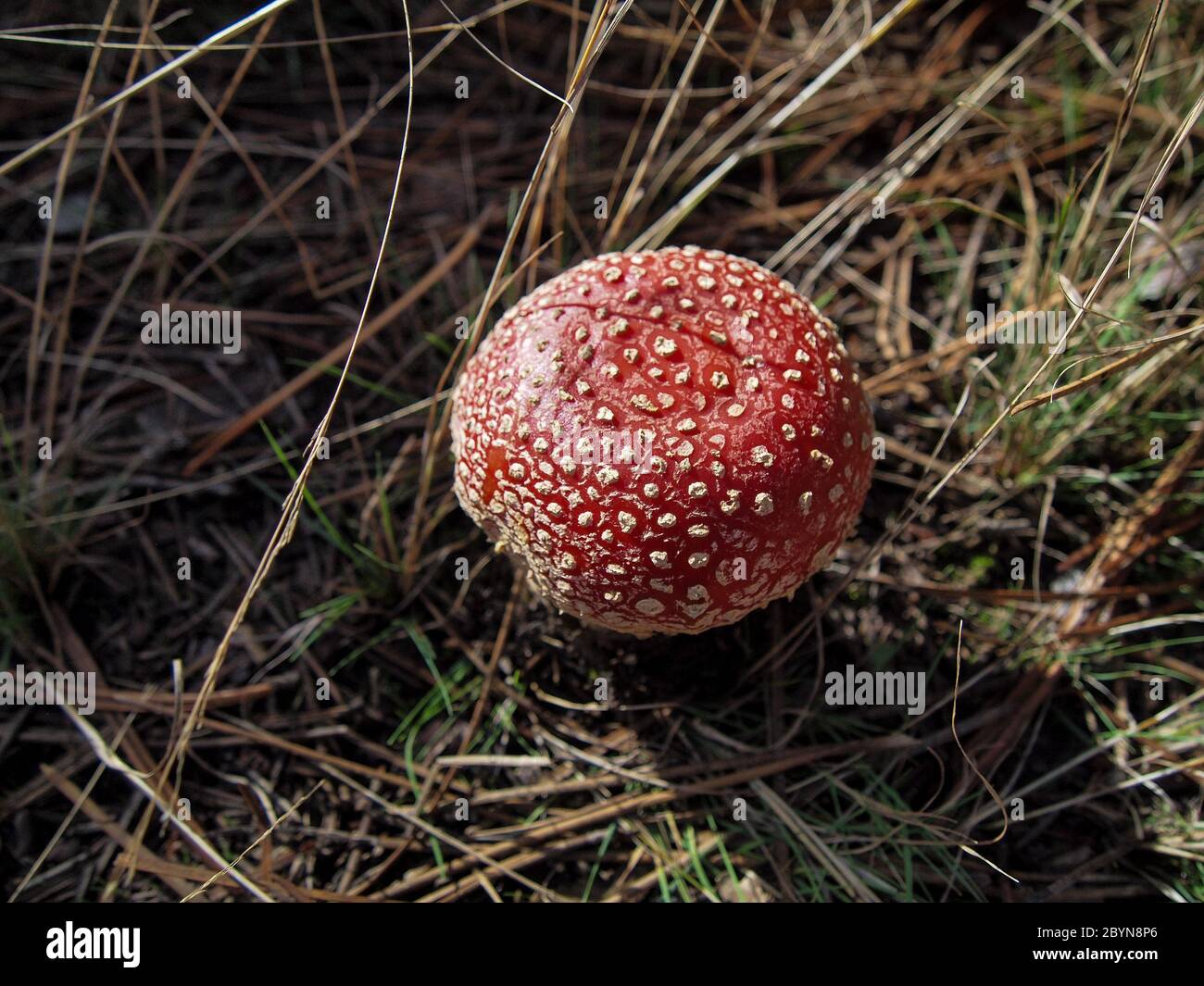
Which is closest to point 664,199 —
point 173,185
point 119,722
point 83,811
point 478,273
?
point 478,273

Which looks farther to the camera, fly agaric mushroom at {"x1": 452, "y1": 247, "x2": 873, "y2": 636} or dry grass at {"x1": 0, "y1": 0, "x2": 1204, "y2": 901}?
dry grass at {"x1": 0, "y1": 0, "x2": 1204, "y2": 901}

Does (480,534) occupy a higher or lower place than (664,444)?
lower

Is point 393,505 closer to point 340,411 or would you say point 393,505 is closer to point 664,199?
point 340,411

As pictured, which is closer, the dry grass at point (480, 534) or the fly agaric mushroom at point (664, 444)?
the fly agaric mushroom at point (664, 444)

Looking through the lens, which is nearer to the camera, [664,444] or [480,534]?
[664,444]
